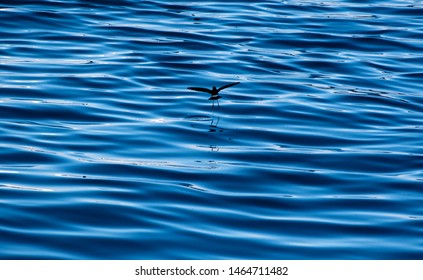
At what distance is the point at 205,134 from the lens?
805cm

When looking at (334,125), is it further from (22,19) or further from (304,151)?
(22,19)

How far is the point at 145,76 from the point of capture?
9992mm

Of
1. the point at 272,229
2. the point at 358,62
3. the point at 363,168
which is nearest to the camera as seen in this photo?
the point at 272,229

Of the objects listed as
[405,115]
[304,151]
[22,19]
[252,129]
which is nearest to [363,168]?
[304,151]

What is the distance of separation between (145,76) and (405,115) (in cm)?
252

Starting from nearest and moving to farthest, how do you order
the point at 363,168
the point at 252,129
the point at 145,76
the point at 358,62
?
the point at 363,168 → the point at 252,129 → the point at 145,76 → the point at 358,62

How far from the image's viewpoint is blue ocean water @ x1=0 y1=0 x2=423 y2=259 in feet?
19.9

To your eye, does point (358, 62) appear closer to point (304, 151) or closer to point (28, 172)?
point (304, 151)

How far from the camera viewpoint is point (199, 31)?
12.0 metres

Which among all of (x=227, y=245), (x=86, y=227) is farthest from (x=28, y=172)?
(x=227, y=245)

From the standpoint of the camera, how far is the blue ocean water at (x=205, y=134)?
19.9 feet
